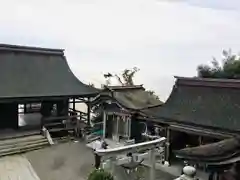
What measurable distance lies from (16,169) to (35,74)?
6735mm

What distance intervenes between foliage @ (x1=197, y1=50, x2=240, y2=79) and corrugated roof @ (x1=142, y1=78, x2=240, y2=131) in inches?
372

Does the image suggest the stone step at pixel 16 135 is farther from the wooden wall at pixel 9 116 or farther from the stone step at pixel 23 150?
the stone step at pixel 23 150

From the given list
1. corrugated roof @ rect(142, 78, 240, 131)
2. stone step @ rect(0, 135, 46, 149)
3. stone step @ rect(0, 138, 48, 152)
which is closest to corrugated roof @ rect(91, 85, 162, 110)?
corrugated roof @ rect(142, 78, 240, 131)

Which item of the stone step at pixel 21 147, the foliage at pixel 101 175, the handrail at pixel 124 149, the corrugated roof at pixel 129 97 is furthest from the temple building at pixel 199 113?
the stone step at pixel 21 147

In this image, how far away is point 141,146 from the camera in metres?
9.90

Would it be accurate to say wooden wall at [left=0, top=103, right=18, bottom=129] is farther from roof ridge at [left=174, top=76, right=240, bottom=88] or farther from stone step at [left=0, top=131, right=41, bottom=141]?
roof ridge at [left=174, top=76, right=240, bottom=88]

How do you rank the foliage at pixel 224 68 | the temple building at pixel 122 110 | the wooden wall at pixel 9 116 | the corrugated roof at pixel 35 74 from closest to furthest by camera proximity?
the temple building at pixel 122 110 < the corrugated roof at pixel 35 74 < the wooden wall at pixel 9 116 < the foliage at pixel 224 68

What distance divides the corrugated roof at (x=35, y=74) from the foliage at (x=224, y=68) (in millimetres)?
10480

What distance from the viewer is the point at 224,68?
78.2 feet

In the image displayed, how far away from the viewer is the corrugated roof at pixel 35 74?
1638cm

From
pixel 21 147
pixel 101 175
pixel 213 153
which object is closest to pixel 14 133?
pixel 21 147

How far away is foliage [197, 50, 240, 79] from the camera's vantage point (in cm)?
2270

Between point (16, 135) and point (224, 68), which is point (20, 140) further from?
point (224, 68)

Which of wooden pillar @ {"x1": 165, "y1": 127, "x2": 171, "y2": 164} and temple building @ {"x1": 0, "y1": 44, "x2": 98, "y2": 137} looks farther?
temple building @ {"x1": 0, "y1": 44, "x2": 98, "y2": 137}
